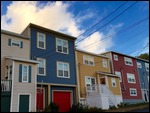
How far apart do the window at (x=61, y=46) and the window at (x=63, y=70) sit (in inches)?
66.3

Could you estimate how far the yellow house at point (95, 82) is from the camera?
927 inches

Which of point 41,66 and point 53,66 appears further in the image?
point 53,66

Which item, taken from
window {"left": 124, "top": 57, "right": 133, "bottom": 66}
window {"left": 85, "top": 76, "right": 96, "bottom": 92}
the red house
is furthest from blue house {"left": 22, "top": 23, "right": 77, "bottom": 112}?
window {"left": 124, "top": 57, "right": 133, "bottom": 66}

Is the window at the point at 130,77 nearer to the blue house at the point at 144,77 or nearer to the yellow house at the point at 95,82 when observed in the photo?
the blue house at the point at 144,77

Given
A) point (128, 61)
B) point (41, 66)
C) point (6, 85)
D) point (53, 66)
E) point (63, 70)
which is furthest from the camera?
point (128, 61)

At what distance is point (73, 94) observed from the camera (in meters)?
23.8

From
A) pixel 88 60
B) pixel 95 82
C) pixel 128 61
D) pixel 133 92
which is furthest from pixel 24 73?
pixel 128 61

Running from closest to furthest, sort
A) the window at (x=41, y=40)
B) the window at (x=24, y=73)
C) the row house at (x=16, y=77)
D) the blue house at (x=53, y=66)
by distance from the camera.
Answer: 1. the row house at (x=16, y=77)
2. the window at (x=24, y=73)
3. the blue house at (x=53, y=66)
4. the window at (x=41, y=40)

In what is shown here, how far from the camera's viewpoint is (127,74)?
34.4m

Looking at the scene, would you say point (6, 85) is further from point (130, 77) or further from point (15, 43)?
point (130, 77)

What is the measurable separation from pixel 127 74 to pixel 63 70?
1565 centimetres

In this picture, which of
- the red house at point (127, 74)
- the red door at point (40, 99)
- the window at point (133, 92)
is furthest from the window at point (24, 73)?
the window at point (133, 92)

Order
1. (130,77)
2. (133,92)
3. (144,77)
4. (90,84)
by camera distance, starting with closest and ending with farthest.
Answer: (90,84) < (133,92) < (130,77) < (144,77)

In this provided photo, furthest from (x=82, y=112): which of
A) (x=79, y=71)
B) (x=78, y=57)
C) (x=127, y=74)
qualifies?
(x=127, y=74)
